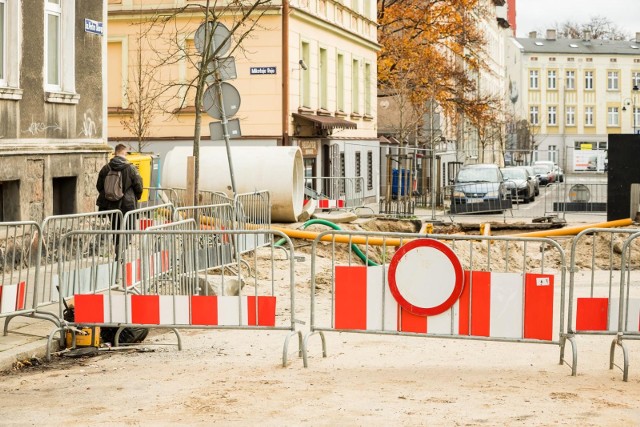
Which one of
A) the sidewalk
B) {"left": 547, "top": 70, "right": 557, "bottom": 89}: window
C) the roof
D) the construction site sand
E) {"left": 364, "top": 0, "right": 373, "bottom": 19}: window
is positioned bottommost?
the construction site sand

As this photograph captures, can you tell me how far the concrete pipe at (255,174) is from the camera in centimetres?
2397

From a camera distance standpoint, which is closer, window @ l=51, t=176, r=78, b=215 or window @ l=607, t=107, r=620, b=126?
window @ l=51, t=176, r=78, b=215

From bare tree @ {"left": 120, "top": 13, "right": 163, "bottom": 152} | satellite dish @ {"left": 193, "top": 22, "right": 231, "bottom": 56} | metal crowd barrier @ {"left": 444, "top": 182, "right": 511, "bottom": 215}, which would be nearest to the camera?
satellite dish @ {"left": 193, "top": 22, "right": 231, "bottom": 56}

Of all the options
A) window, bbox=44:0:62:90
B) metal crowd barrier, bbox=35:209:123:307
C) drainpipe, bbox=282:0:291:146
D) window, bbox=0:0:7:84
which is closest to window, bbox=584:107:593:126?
drainpipe, bbox=282:0:291:146

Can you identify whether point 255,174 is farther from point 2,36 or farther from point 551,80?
point 551,80

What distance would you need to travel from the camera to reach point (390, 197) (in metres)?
33.2

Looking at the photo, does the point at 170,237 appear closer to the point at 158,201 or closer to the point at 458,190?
the point at 158,201

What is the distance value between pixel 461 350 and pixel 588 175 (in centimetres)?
3625

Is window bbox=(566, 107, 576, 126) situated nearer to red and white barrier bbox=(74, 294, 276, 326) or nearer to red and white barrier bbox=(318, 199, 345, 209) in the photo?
red and white barrier bbox=(318, 199, 345, 209)

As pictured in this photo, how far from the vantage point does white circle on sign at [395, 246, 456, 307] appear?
10391mm

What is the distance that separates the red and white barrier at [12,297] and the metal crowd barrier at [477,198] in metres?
25.0

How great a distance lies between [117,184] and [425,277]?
899 cm

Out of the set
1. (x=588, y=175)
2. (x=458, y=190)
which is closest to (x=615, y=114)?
(x=588, y=175)

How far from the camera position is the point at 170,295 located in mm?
11000
